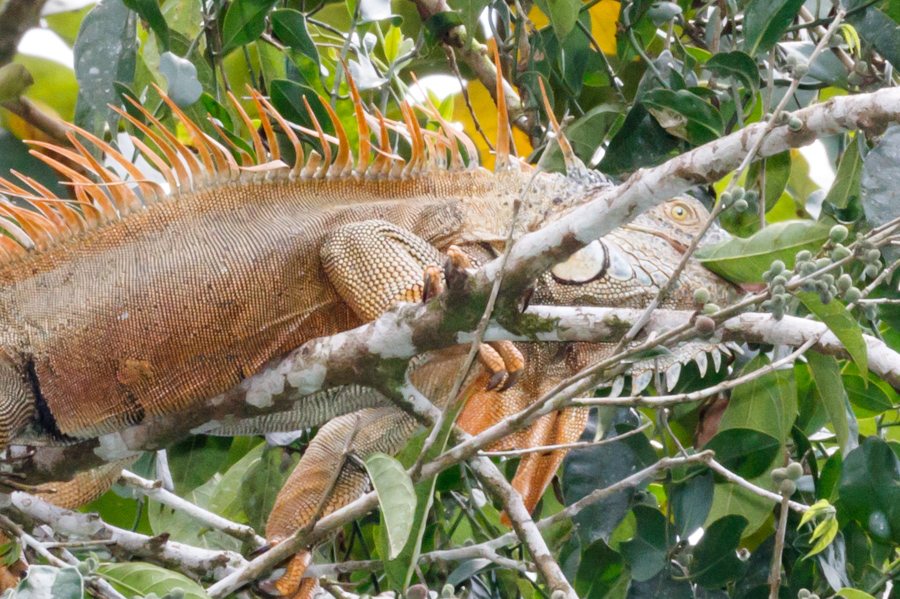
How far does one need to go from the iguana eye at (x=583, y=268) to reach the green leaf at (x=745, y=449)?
2.32 feet

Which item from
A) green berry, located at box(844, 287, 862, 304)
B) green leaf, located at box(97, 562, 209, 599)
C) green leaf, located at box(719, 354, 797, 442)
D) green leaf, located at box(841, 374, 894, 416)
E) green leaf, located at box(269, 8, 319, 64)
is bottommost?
green leaf, located at box(841, 374, 894, 416)

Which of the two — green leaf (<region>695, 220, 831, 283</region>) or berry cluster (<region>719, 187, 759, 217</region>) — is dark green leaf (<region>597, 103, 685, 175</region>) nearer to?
green leaf (<region>695, 220, 831, 283</region>)

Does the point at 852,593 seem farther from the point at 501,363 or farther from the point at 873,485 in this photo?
the point at 501,363

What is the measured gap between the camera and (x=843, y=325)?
7.42 ft

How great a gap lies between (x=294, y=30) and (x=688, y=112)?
5.07 feet

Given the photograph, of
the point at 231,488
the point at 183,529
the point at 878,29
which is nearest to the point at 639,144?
the point at 878,29

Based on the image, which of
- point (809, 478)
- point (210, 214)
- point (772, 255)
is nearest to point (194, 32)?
point (210, 214)

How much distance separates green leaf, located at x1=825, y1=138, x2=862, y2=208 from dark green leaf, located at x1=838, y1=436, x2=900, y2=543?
35.3 inches

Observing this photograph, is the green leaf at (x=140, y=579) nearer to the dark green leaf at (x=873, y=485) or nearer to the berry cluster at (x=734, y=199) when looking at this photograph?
the berry cluster at (x=734, y=199)

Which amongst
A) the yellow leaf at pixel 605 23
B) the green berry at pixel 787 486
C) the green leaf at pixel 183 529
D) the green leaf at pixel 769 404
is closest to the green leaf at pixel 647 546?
the green leaf at pixel 769 404

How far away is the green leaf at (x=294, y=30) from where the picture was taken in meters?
3.46

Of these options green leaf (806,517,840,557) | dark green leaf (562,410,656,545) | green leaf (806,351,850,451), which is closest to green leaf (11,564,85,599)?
green leaf (806,517,840,557)

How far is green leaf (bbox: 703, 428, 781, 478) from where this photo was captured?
3004mm

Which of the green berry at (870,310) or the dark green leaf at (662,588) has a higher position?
the green berry at (870,310)
